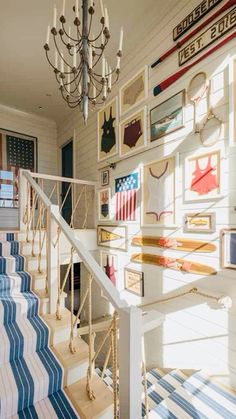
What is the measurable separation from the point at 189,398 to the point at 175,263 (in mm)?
1112

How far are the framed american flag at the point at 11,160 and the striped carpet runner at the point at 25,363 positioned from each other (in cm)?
294

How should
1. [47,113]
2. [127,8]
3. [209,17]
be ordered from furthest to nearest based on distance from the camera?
[47,113]
[127,8]
[209,17]

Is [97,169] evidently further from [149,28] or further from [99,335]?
[99,335]

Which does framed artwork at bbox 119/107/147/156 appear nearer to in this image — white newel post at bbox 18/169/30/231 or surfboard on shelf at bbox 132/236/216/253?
surfboard on shelf at bbox 132/236/216/253

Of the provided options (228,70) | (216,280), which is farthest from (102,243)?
(228,70)

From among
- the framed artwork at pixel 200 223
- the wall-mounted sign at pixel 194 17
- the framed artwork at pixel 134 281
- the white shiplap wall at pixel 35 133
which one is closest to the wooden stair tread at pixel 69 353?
the framed artwork at pixel 134 281

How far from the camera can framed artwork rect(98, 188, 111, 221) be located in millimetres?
3520

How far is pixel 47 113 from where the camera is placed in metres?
4.98

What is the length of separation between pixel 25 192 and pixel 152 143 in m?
1.86

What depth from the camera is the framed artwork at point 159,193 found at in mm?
2408

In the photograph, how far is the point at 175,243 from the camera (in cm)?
236

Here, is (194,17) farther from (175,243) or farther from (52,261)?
(52,261)

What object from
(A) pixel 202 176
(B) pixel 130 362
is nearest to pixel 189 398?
(B) pixel 130 362

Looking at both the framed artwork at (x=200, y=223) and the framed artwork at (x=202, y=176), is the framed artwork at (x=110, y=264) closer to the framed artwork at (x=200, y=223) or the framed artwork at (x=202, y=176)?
the framed artwork at (x=200, y=223)
